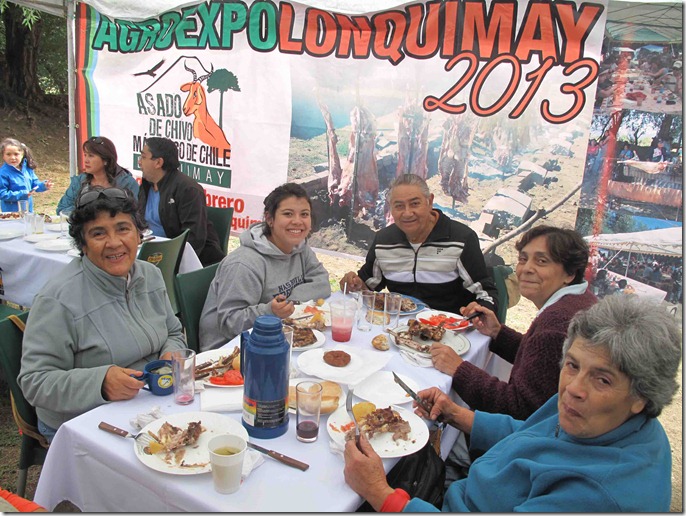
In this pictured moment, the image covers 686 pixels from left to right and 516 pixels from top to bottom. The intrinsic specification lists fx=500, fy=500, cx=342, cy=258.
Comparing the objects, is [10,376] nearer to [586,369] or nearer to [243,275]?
[243,275]

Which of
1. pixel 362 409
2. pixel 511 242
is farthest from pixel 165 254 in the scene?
pixel 511 242

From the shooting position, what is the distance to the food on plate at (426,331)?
239 centimetres

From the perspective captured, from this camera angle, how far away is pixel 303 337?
2223 mm

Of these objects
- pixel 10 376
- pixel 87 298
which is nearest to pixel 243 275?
pixel 87 298

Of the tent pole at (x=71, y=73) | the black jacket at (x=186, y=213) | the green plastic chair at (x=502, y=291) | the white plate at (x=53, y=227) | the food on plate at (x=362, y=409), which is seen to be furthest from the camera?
the tent pole at (x=71, y=73)

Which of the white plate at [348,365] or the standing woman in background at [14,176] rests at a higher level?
the standing woman in background at [14,176]

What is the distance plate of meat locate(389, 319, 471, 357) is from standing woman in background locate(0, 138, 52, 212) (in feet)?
17.1

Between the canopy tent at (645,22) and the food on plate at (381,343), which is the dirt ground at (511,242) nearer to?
the canopy tent at (645,22)

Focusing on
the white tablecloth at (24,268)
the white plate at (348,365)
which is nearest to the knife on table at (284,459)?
the white plate at (348,365)

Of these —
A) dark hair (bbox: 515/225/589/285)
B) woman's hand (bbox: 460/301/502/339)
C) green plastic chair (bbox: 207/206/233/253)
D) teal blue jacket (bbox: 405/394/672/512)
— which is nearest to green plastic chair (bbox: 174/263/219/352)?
woman's hand (bbox: 460/301/502/339)

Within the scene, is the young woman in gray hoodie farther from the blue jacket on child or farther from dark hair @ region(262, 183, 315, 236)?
the blue jacket on child

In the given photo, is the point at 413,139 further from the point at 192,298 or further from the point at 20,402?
the point at 20,402

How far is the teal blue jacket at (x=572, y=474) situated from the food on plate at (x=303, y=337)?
2.99 ft

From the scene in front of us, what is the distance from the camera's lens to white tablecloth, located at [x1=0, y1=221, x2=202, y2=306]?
141 inches
